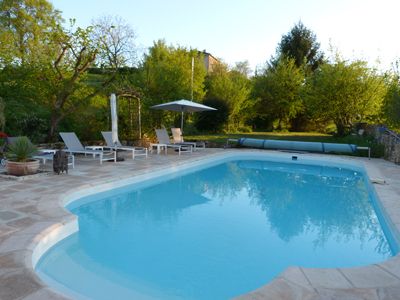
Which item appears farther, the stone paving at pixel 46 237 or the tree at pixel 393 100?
the tree at pixel 393 100

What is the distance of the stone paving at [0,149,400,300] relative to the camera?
261 cm

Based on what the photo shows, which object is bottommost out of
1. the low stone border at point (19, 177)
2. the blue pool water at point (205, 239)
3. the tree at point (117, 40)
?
the blue pool water at point (205, 239)

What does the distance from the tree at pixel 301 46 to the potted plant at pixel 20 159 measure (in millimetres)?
22964

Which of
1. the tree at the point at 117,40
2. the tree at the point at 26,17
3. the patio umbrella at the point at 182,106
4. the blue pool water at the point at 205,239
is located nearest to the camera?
the blue pool water at the point at 205,239

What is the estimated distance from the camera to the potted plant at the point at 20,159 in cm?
672

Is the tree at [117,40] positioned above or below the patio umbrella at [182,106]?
above

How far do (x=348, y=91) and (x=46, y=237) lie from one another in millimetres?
15500

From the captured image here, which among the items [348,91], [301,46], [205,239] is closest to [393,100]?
[348,91]

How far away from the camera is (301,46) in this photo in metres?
26.0

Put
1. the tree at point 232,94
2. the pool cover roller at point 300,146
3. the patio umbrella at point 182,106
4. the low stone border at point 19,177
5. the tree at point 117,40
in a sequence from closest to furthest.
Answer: the low stone border at point 19,177, the patio umbrella at point 182,106, the pool cover roller at point 300,146, the tree at point 117,40, the tree at point 232,94

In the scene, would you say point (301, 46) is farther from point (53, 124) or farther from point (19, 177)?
point (19, 177)

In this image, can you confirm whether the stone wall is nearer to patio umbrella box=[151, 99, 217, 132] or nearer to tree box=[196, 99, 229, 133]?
patio umbrella box=[151, 99, 217, 132]

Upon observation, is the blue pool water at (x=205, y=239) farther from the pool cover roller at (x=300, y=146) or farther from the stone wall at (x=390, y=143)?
the pool cover roller at (x=300, y=146)

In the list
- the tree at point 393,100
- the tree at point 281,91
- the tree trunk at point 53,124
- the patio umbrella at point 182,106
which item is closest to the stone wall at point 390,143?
the tree at point 393,100
